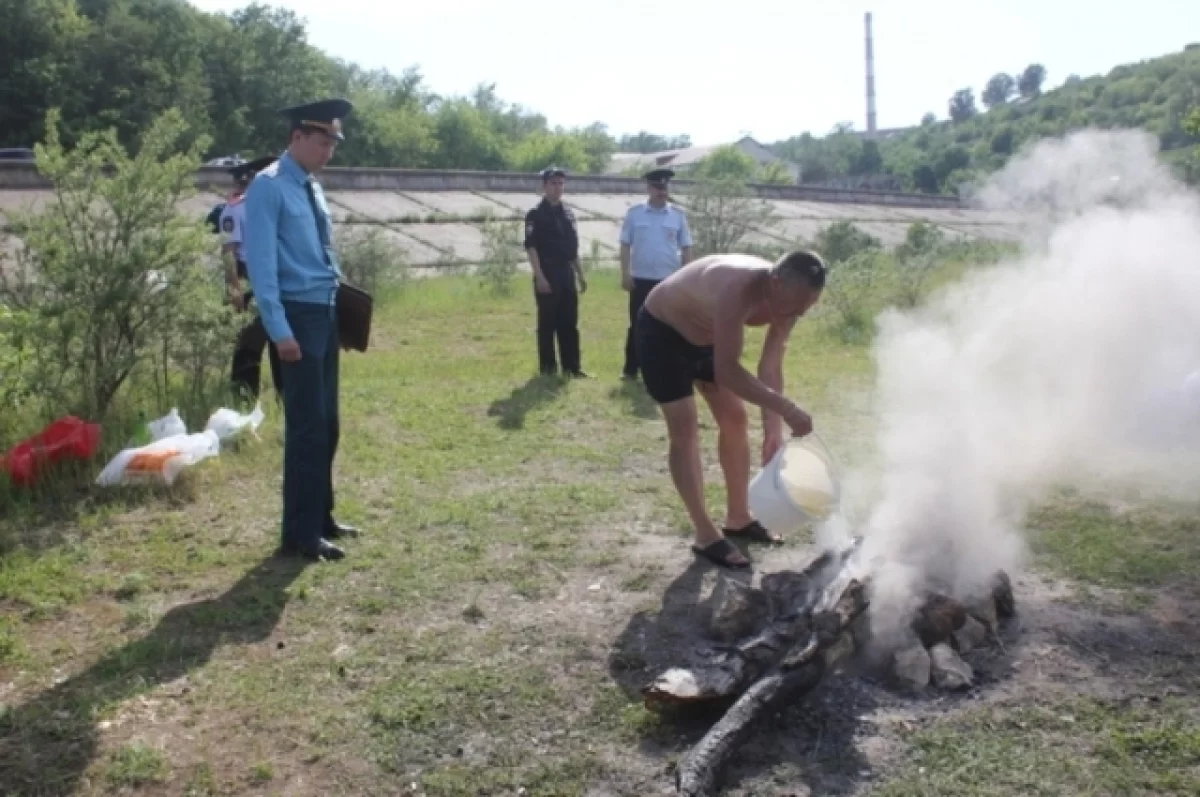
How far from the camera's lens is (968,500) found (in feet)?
16.5

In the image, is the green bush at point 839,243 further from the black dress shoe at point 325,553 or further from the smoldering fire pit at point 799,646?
the smoldering fire pit at point 799,646

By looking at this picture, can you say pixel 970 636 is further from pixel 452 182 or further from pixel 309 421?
pixel 452 182

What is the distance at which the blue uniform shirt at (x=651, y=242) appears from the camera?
31.8 ft

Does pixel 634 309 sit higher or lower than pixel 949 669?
higher

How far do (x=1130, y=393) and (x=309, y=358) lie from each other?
6004 millimetres

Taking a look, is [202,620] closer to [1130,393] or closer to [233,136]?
[1130,393]

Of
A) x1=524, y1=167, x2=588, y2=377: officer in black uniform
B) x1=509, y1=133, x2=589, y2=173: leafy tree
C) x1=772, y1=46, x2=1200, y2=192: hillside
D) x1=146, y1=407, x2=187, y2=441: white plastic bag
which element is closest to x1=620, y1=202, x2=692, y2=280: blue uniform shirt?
x1=524, y1=167, x2=588, y2=377: officer in black uniform

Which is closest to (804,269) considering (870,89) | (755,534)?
(755,534)

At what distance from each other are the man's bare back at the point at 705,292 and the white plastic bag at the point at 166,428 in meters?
3.49

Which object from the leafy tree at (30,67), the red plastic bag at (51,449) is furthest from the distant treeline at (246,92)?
the red plastic bag at (51,449)

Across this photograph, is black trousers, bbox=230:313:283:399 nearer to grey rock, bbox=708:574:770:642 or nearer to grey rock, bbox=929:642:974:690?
grey rock, bbox=708:574:770:642

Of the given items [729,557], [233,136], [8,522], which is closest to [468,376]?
[8,522]

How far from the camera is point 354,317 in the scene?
5.68 metres

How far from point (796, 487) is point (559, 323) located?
583 cm
